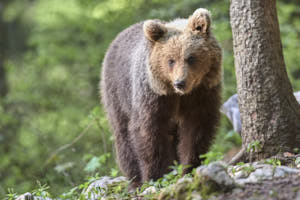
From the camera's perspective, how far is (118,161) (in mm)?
6621

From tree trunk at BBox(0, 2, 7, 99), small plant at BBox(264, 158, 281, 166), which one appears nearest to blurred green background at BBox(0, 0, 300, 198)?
tree trunk at BBox(0, 2, 7, 99)

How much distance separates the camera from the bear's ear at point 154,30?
519cm

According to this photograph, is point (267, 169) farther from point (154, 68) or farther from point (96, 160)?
point (96, 160)

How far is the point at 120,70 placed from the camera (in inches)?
249

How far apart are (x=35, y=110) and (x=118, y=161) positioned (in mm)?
6222

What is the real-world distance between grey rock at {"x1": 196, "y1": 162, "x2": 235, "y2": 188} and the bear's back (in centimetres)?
274

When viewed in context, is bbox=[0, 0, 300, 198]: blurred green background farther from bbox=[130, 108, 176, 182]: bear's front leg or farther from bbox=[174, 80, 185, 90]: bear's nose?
bbox=[174, 80, 185, 90]: bear's nose

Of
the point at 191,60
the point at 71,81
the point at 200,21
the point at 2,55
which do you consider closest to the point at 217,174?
the point at 191,60

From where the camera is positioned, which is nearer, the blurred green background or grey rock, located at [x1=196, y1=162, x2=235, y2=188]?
grey rock, located at [x1=196, y1=162, x2=235, y2=188]

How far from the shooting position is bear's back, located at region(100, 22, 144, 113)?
242 inches

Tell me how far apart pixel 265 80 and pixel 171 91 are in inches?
45.7

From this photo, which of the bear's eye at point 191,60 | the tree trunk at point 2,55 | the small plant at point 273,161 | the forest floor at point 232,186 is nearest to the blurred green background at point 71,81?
the tree trunk at point 2,55

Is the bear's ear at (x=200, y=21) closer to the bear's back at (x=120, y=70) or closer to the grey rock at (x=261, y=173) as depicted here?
the bear's back at (x=120, y=70)

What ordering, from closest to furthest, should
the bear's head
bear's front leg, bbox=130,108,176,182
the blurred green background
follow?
the bear's head
bear's front leg, bbox=130,108,176,182
the blurred green background
